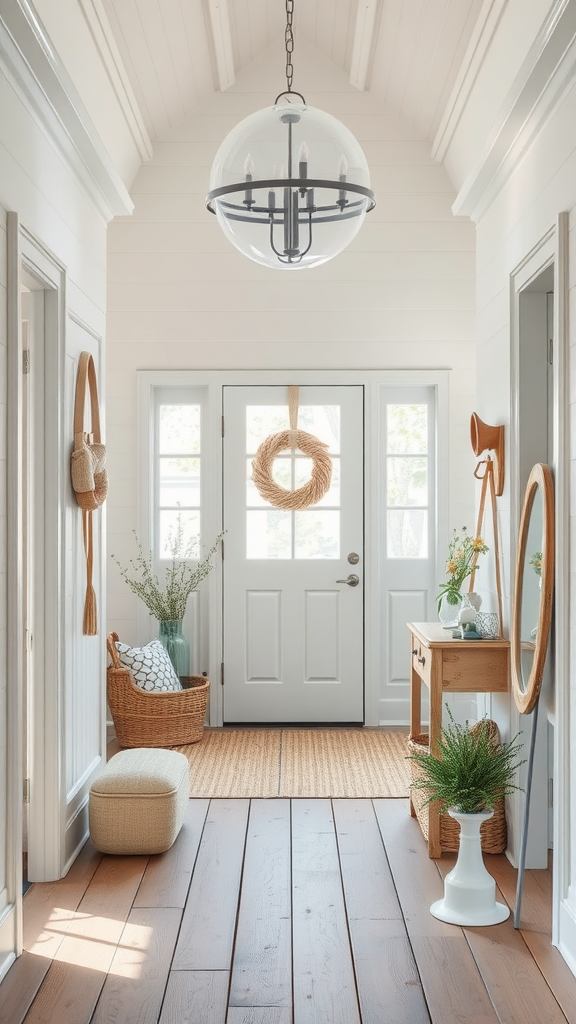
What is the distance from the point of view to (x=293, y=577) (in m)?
5.46

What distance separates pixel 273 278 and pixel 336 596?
189 cm

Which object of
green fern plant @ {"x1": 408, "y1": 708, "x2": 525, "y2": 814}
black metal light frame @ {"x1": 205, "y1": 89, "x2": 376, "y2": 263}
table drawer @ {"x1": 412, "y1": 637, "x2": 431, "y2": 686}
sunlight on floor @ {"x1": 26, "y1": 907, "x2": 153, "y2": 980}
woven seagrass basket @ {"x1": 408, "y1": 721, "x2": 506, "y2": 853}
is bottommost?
sunlight on floor @ {"x1": 26, "y1": 907, "x2": 153, "y2": 980}

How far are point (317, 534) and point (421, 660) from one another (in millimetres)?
1795

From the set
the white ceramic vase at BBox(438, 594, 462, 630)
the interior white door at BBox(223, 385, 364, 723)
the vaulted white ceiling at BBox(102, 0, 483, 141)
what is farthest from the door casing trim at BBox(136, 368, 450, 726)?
the white ceramic vase at BBox(438, 594, 462, 630)

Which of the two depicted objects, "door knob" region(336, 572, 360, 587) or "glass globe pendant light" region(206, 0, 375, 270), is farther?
"door knob" region(336, 572, 360, 587)

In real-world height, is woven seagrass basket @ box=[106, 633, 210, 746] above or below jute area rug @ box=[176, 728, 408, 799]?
above

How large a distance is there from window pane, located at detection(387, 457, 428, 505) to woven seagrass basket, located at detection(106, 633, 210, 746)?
5.29ft

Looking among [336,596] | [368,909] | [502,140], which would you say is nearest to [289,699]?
[336,596]

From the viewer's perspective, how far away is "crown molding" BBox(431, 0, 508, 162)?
3748 millimetres

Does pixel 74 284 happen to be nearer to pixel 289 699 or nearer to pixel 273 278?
pixel 273 278

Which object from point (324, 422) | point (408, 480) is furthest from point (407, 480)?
point (324, 422)

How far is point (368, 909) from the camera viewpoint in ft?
9.75

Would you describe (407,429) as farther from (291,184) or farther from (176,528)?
(291,184)

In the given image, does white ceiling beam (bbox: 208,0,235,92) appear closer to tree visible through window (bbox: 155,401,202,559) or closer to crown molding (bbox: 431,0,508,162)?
crown molding (bbox: 431,0,508,162)
